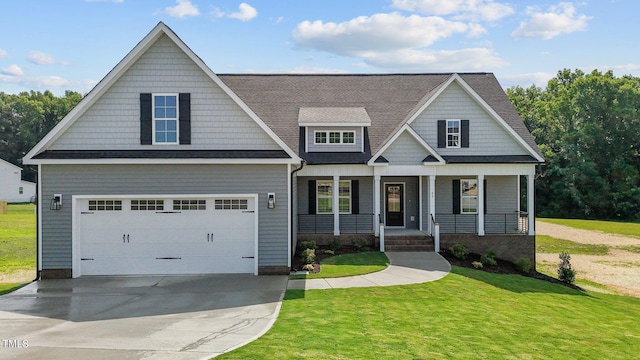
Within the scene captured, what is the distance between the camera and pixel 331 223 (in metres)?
22.9

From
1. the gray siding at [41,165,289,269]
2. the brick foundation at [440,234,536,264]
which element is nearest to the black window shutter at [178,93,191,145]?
the gray siding at [41,165,289,269]

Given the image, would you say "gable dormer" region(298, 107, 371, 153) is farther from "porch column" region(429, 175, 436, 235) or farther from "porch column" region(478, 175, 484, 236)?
"porch column" region(478, 175, 484, 236)

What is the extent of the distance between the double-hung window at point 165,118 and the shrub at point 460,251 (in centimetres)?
1131

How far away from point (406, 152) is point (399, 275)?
6.71 meters

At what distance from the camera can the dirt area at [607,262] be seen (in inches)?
793

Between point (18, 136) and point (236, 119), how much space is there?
67187mm

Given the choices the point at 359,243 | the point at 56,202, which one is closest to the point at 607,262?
the point at 359,243

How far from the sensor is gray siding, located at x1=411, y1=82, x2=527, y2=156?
72.9 feet

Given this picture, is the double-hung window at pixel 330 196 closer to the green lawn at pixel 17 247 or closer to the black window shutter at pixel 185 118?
the black window shutter at pixel 185 118

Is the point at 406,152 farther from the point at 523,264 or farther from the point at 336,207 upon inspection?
the point at 523,264

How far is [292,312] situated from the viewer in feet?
38.5

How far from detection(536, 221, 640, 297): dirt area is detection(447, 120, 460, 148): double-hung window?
23.6 feet

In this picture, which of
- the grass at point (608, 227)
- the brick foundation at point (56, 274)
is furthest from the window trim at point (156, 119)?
the grass at point (608, 227)

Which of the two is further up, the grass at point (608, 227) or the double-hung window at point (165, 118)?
the double-hung window at point (165, 118)
